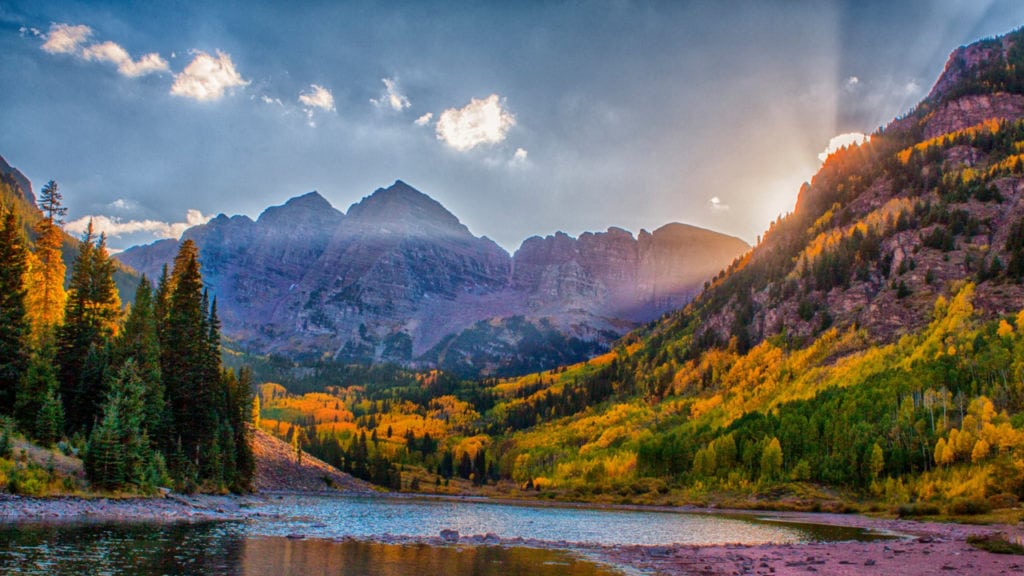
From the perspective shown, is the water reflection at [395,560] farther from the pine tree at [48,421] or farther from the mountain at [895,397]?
the mountain at [895,397]

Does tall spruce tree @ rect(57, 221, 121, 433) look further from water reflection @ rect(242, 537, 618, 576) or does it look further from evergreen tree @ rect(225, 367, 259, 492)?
water reflection @ rect(242, 537, 618, 576)

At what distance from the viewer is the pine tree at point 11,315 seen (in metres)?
61.8

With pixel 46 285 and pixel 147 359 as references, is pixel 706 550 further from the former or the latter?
pixel 46 285

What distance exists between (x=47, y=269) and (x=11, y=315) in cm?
2175

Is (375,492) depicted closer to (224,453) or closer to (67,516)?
(224,453)

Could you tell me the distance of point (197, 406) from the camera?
285 ft

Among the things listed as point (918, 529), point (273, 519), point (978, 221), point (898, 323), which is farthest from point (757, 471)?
point (273, 519)

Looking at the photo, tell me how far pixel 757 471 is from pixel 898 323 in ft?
184

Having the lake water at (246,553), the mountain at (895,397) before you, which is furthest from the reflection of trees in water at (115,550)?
the mountain at (895,397)

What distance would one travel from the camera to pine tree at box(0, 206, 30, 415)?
6184 centimetres

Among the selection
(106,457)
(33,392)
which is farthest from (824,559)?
(33,392)

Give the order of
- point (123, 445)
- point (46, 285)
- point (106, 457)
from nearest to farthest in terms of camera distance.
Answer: point (106, 457)
point (123, 445)
point (46, 285)

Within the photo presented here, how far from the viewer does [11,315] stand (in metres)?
63.6

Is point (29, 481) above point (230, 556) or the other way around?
above
